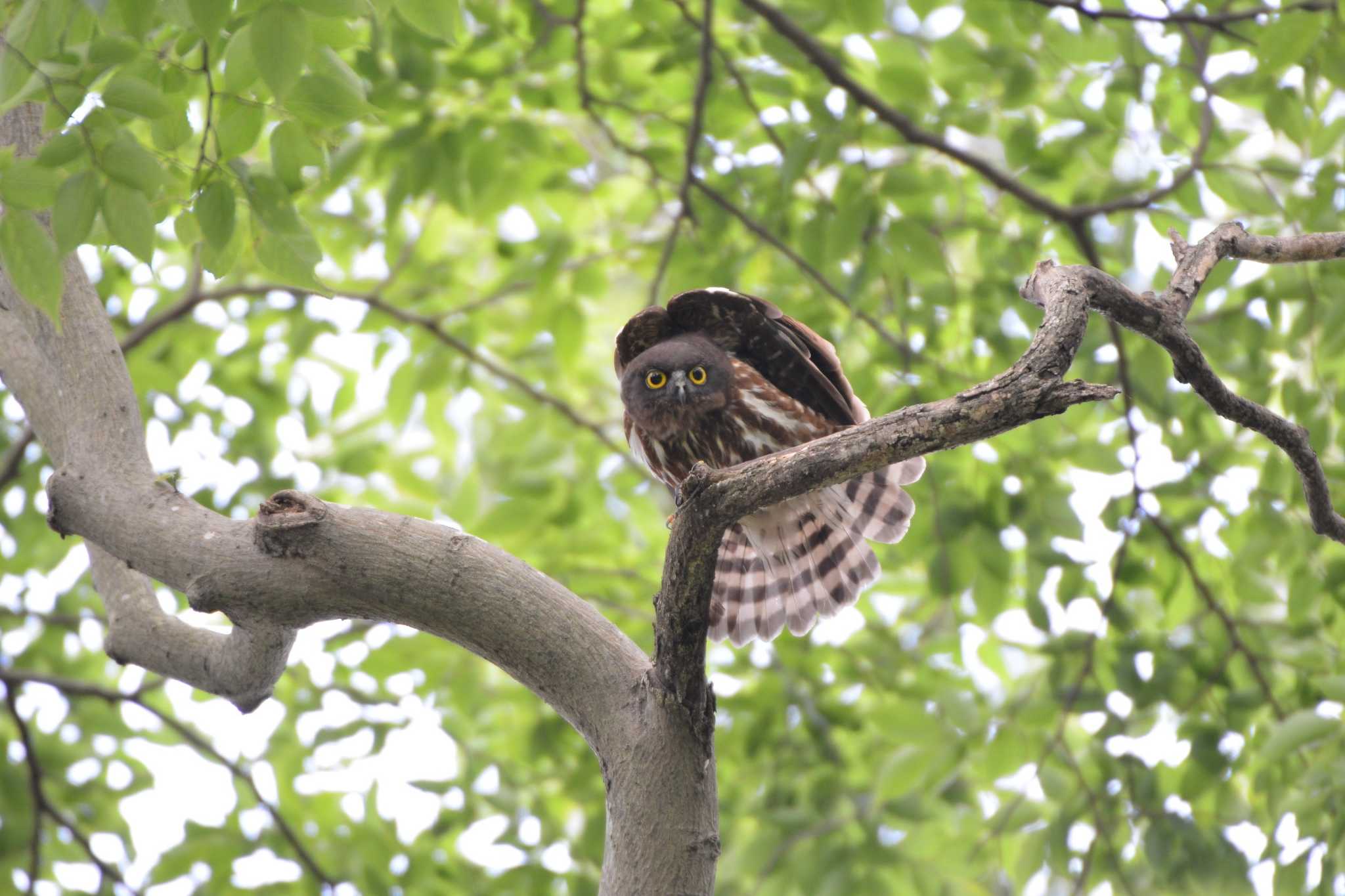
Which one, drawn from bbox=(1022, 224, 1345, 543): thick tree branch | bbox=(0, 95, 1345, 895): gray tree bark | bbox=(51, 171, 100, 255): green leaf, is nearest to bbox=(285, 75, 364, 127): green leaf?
bbox=(51, 171, 100, 255): green leaf

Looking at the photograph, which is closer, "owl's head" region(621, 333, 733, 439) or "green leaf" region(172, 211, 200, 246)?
"green leaf" region(172, 211, 200, 246)

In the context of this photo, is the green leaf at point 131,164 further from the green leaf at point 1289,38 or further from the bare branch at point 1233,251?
the green leaf at point 1289,38

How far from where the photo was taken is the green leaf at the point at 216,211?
3240 mm

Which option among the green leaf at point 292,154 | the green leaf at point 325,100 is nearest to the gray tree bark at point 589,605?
the green leaf at point 292,154

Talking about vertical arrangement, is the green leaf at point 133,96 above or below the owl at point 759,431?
below

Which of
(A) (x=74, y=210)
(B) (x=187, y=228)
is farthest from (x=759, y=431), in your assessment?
(A) (x=74, y=210)

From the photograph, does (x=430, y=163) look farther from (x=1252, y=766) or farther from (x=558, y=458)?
(x=1252, y=766)

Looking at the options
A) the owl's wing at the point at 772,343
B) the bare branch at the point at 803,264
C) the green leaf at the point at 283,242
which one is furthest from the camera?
the bare branch at the point at 803,264

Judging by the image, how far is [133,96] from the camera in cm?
288

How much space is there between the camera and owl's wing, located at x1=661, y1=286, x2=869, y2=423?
4.58 meters

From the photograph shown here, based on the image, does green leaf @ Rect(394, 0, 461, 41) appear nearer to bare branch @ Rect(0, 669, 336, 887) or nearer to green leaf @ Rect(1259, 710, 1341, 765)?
bare branch @ Rect(0, 669, 336, 887)

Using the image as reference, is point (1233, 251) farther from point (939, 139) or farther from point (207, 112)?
point (207, 112)

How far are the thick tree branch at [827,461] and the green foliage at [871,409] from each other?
218 cm

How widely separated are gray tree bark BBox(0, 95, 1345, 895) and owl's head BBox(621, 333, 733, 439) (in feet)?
5.55
